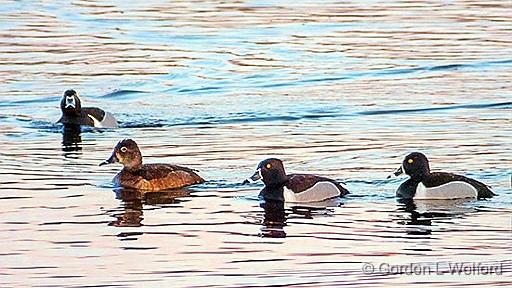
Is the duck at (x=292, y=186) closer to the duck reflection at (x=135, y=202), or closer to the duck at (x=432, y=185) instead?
the duck at (x=432, y=185)

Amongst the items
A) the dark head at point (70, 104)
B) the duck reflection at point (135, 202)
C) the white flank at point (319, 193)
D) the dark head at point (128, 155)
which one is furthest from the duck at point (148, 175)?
the dark head at point (70, 104)

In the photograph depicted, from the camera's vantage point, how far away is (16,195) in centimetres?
1767

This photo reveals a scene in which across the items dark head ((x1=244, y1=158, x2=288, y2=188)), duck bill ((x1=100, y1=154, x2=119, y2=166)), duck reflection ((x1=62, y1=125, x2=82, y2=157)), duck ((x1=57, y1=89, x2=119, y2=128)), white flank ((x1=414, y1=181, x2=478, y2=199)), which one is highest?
duck ((x1=57, y1=89, x2=119, y2=128))

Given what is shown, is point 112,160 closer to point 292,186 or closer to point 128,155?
point 128,155

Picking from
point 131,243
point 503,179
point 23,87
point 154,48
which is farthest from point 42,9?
point 131,243

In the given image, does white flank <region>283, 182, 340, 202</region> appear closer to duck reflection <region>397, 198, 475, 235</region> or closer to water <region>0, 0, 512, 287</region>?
water <region>0, 0, 512, 287</region>

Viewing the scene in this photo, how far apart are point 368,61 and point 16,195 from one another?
1333 centimetres

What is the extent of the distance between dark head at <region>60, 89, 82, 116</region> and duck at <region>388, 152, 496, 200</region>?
7.67m

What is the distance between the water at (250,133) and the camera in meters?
14.1

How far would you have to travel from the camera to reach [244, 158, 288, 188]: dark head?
17734 millimetres

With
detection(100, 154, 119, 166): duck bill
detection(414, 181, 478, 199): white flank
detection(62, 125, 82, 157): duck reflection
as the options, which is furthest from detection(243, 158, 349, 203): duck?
detection(62, 125, 82, 157): duck reflection

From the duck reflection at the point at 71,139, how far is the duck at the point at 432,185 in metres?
5.33

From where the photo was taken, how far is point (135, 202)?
17.8 m

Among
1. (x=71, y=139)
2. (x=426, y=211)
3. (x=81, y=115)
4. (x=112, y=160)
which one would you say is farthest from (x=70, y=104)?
(x=426, y=211)
